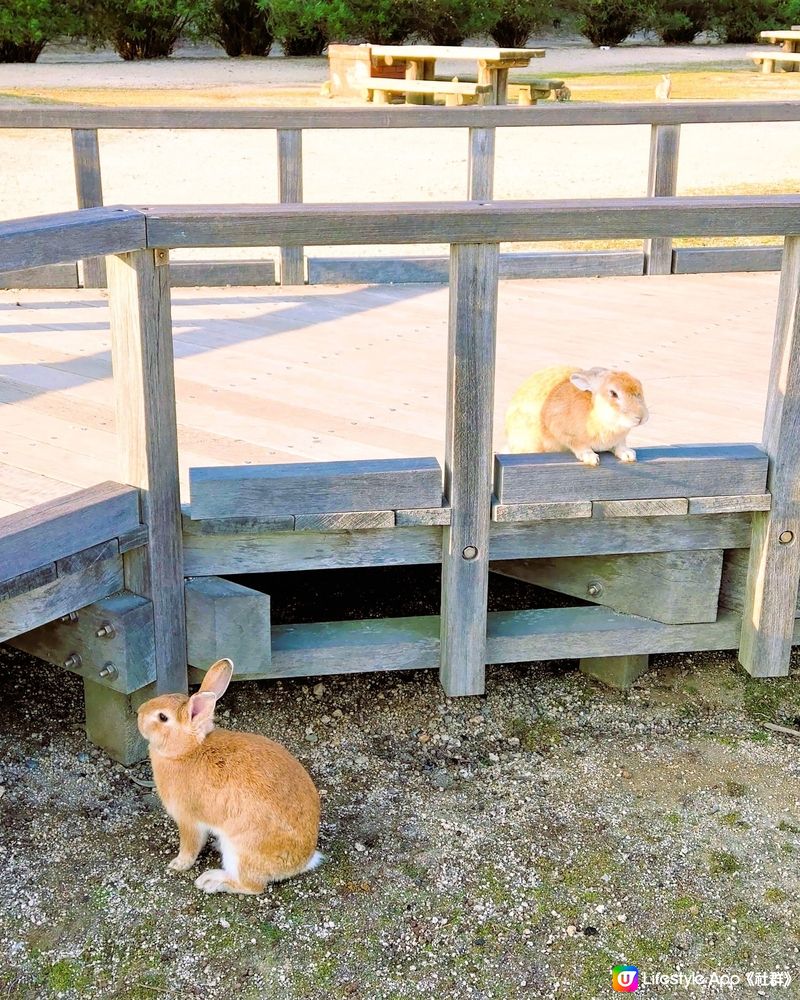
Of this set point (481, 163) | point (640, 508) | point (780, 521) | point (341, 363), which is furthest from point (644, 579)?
point (481, 163)

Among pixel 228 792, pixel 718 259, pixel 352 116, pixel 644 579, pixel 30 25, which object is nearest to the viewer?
pixel 228 792

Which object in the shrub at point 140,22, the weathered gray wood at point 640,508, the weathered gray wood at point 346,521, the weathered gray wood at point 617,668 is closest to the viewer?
the weathered gray wood at point 346,521

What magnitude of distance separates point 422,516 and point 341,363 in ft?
6.07

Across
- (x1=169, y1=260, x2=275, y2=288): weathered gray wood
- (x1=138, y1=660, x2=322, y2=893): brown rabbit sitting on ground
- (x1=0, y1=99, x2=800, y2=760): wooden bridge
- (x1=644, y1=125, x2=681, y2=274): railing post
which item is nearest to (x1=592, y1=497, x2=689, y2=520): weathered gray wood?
(x1=0, y1=99, x2=800, y2=760): wooden bridge

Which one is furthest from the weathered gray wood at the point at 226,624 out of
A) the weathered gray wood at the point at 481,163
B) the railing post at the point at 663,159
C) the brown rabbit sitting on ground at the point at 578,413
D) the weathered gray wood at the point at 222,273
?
the railing post at the point at 663,159

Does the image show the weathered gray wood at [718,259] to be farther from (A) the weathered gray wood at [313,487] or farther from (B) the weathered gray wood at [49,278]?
(A) the weathered gray wood at [313,487]

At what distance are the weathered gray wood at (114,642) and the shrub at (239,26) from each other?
28.2 meters

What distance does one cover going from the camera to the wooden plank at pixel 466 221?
147 inches

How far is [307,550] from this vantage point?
4.23 meters

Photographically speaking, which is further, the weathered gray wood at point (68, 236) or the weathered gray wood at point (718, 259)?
the weathered gray wood at point (718, 259)

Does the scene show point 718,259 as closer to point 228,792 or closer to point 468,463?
point 468,463

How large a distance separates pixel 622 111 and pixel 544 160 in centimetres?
1101

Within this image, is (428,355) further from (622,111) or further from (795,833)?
(795,833)

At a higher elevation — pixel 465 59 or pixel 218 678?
pixel 465 59
